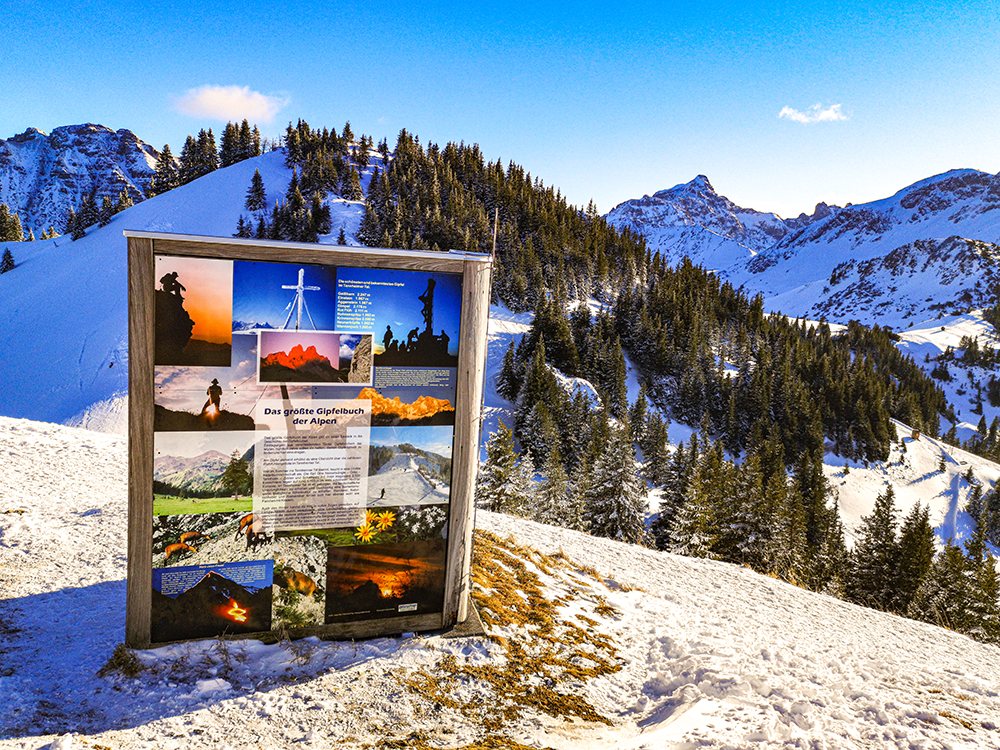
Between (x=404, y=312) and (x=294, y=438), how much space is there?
80.1 inches

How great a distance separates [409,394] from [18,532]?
26.3ft

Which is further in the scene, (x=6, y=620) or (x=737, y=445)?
(x=737, y=445)

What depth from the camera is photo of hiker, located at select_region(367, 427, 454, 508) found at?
6328mm

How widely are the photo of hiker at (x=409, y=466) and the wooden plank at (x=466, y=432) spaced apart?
0.17m

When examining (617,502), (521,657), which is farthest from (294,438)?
(617,502)

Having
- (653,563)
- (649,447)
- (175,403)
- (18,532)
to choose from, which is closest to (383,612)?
(175,403)

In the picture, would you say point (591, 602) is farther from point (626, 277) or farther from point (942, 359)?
point (942, 359)

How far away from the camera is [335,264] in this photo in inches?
234

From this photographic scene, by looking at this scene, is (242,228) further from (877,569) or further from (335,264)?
(877,569)

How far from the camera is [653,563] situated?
1250 cm

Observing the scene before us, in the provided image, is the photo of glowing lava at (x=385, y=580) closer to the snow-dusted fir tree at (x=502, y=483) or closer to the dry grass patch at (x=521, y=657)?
the dry grass patch at (x=521, y=657)

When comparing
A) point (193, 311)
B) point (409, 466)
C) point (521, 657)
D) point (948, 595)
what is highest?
point (193, 311)

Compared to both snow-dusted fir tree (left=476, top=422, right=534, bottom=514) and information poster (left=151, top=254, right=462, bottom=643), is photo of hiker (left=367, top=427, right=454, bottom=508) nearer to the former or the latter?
information poster (left=151, top=254, right=462, bottom=643)

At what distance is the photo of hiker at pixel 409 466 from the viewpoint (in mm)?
6328
